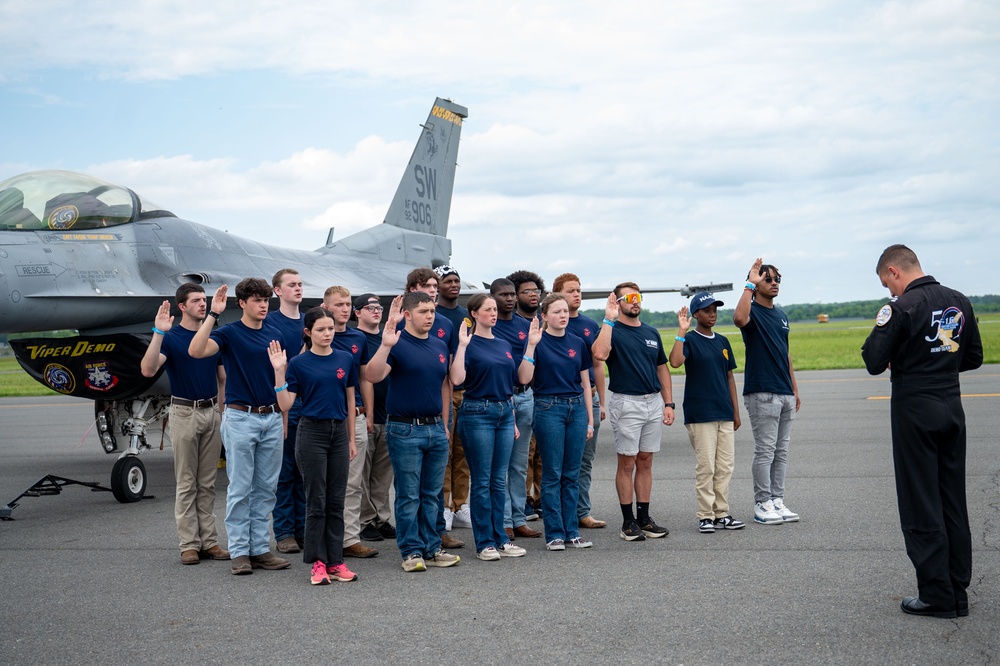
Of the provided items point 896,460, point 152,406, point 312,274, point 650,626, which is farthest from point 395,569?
point 312,274

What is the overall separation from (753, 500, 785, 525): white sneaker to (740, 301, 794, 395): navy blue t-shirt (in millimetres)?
917

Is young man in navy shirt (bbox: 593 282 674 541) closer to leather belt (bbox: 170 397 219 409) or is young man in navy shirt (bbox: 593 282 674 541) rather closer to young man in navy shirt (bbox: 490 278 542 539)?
young man in navy shirt (bbox: 490 278 542 539)

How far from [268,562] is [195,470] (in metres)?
0.97

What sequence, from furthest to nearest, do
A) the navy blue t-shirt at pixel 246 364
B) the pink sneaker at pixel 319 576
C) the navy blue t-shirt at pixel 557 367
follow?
the navy blue t-shirt at pixel 557 367 < the navy blue t-shirt at pixel 246 364 < the pink sneaker at pixel 319 576

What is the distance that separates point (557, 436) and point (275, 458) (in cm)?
206

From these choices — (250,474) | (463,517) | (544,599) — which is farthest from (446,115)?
(544,599)

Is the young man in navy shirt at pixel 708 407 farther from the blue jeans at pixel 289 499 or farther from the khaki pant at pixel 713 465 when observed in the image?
the blue jeans at pixel 289 499

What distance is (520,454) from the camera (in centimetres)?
702

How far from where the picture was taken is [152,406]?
9.99m

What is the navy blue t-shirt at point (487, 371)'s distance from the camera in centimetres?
646

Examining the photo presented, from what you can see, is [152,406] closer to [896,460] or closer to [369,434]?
[369,434]

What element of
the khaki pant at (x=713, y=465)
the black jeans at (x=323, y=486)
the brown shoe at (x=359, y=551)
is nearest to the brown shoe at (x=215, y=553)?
the brown shoe at (x=359, y=551)

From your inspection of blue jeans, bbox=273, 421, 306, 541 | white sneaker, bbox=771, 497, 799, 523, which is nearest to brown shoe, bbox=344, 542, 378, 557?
blue jeans, bbox=273, 421, 306, 541

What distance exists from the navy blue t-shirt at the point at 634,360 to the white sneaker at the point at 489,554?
5.10ft
